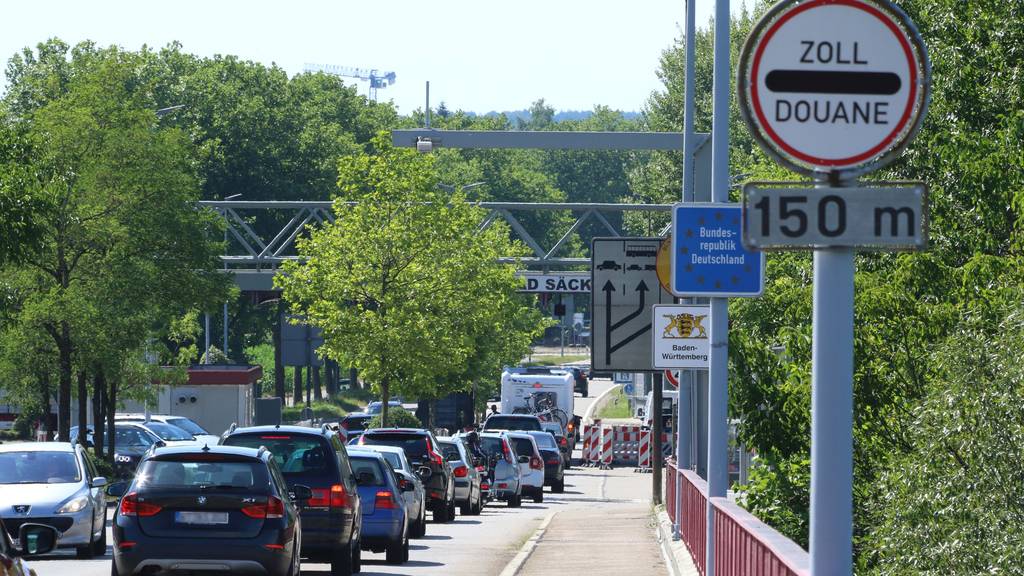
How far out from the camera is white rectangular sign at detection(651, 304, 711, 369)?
64.0 ft

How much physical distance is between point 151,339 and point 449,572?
84.8 ft

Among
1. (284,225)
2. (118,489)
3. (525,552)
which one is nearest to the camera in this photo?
(118,489)

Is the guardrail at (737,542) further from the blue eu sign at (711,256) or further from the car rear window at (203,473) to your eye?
the car rear window at (203,473)

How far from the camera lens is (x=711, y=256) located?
15.0 m

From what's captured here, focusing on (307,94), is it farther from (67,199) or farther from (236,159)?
(67,199)

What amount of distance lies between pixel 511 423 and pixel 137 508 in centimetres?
3860

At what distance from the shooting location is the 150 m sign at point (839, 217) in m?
5.66

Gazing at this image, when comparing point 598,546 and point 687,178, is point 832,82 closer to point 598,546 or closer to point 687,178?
point 687,178

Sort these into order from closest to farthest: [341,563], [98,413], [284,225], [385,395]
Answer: [341,563] < [98,413] < [385,395] < [284,225]

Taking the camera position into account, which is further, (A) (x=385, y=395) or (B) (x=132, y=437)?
(A) (x=385, y=395)

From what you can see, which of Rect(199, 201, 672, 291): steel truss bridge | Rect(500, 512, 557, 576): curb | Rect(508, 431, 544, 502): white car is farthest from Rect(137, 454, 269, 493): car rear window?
Rect(199, 201, 672, 291): steel truss bridge

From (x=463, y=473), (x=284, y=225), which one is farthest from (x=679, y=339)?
(x=284, y=225)

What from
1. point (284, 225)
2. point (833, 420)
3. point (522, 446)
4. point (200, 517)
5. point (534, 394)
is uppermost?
point (284, 225)

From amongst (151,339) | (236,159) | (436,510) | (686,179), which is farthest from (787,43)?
(236,159)
